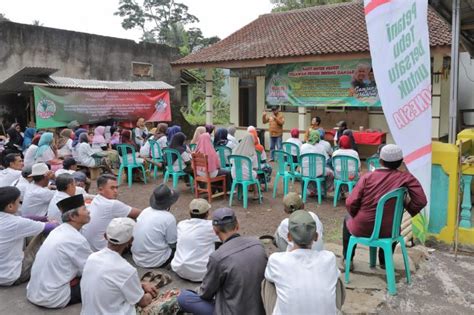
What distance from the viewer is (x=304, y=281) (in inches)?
90.1

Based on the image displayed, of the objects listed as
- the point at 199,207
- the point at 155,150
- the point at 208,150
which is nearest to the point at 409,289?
the point at 199,207

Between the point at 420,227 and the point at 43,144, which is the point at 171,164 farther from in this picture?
the point at 420,227

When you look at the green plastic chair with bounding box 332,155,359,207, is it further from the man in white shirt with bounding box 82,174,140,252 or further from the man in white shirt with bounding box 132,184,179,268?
the man in white shirt with bounding box 82,174,140,252

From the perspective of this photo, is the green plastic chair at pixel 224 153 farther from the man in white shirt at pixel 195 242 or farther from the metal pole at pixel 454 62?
the man in white shirt at pixel 195 242

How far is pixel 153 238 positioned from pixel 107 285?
4.57 ft

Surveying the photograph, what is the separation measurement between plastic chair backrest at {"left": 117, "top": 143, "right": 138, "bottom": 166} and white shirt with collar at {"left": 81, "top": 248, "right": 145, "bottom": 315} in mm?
5821

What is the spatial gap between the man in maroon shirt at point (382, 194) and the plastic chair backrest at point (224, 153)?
4310 mm

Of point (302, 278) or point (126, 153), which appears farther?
point (126, 153)

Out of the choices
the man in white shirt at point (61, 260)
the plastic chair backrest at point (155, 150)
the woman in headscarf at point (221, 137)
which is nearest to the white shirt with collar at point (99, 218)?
the man in white shirt at point (61, 260)

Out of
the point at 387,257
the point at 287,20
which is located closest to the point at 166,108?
the point at 287,20

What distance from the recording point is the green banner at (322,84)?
11.8m

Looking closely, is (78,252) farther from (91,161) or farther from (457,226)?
(91,161)

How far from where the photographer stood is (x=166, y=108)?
604 inches

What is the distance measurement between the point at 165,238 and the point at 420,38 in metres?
3.21
